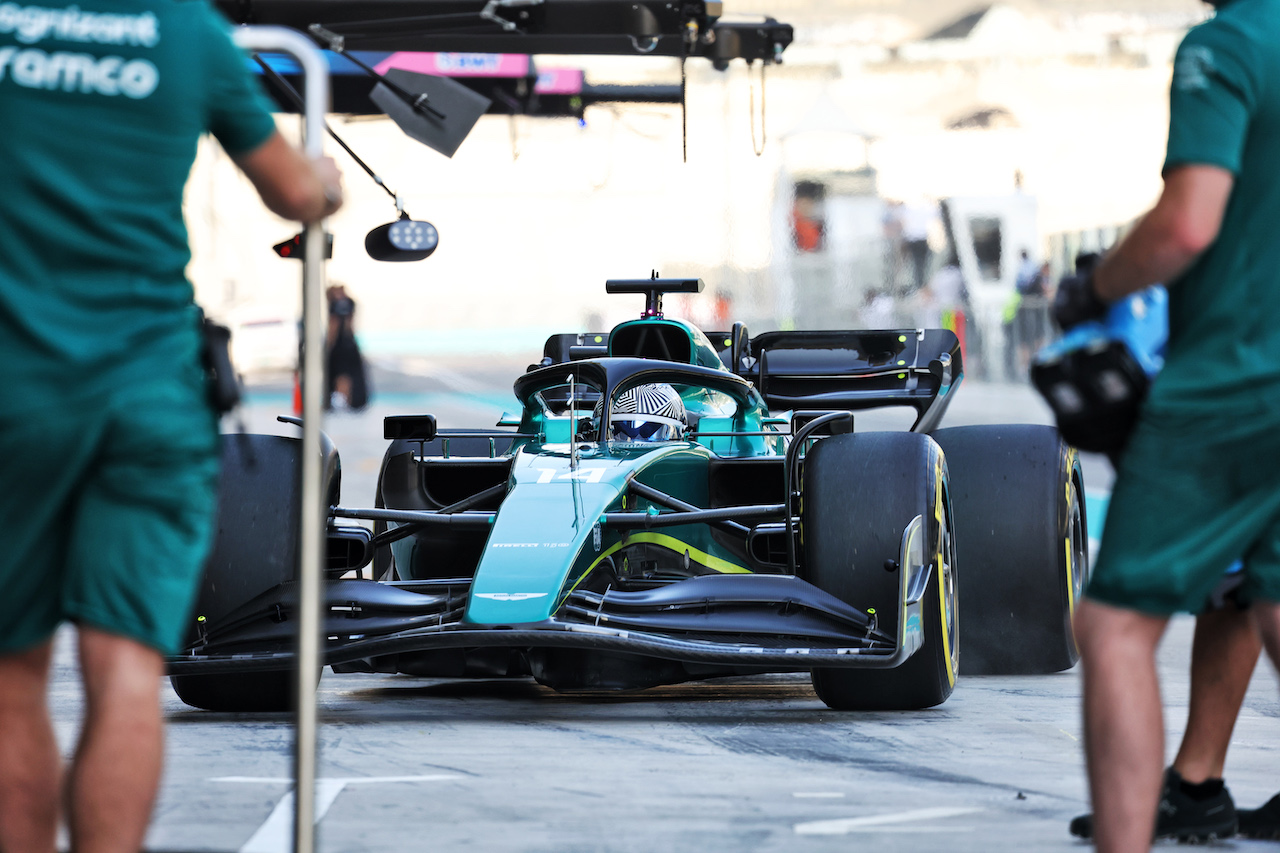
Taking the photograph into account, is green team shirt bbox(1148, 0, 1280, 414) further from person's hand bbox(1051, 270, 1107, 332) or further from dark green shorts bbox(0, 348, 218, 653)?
dark green shorts bbox(0, 348, 218, 653)

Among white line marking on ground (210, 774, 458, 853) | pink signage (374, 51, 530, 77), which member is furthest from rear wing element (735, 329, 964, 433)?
white line marking on ground (210, 774, 458, 853)

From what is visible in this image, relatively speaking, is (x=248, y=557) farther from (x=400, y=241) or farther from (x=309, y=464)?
(x=309, y=464)

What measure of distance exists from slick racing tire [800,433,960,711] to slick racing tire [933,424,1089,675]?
2.96 feet

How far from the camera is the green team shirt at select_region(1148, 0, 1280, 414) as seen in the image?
8.35 ft

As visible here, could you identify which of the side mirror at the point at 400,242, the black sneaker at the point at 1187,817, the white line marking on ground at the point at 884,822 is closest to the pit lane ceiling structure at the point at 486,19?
the side mirror at the point at 400,242

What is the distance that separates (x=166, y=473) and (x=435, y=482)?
440cm

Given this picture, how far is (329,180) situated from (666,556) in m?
3.41

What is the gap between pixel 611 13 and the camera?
637cm

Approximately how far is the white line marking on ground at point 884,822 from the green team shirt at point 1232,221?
48.1 inches

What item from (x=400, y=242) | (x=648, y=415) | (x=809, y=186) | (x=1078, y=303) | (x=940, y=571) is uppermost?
(x=809, y=186)

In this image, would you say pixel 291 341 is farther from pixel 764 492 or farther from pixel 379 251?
pixel 379 251

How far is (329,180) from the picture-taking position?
2.65 m

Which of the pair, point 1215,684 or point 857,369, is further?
point 857,369

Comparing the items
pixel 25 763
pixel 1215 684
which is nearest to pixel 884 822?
pixel 1215 684
